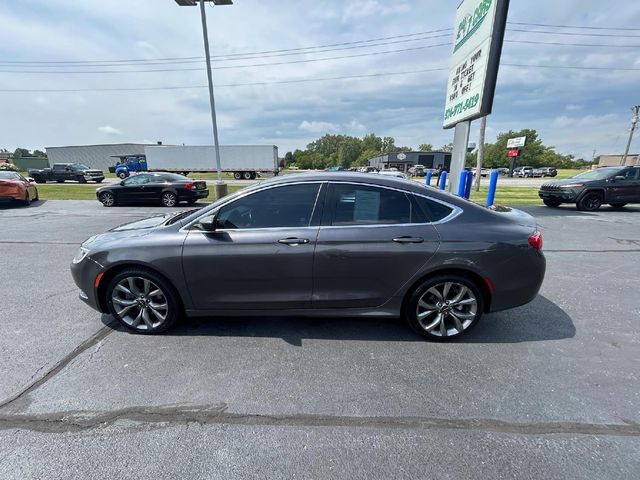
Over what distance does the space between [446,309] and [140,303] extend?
3115 mm

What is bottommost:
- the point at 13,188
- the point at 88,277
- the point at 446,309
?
the point at 446,309

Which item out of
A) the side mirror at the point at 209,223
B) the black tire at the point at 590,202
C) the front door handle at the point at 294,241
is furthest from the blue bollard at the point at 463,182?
the side mirror at the point at 209,223

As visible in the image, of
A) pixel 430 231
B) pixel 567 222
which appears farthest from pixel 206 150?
pixel 430 231

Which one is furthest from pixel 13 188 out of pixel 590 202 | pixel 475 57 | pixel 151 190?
pixel 590 202

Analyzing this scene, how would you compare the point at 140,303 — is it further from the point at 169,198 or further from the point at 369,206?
the point at 169,198

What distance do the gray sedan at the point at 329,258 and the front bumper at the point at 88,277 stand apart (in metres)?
0.01

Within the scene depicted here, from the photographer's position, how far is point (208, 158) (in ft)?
108

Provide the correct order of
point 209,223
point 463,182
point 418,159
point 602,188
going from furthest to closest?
point 418,159, point 602,188, point 463,182, point 209,223

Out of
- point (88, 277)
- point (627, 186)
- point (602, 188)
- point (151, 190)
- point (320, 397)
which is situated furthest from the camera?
point (151, 190)

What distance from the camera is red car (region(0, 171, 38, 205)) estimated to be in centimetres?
1171

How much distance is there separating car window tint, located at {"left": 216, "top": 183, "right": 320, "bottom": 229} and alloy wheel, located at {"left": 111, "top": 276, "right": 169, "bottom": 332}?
101 cm

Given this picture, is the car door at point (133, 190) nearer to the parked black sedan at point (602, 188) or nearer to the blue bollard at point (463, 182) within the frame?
the blue bollard at point (463, 182)

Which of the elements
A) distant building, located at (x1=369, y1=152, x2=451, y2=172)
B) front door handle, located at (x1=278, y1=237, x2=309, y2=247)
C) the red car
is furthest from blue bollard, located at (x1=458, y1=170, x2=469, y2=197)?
distant building, located at (x1=369, y1=152, x2=451, y2=172)

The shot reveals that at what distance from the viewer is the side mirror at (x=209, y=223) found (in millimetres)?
2820
